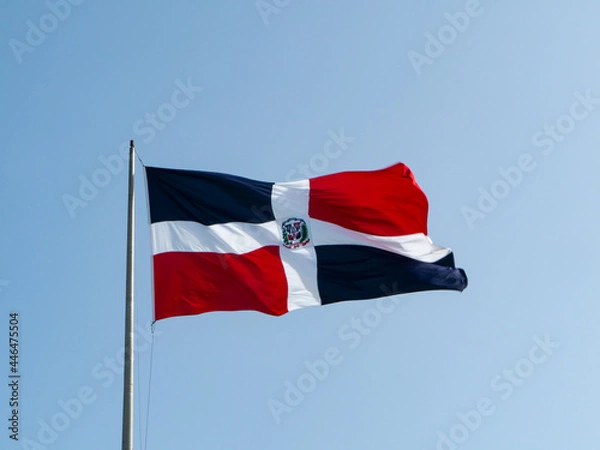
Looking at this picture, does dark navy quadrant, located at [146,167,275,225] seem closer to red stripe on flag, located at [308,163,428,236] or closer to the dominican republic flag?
the dominican republic flag

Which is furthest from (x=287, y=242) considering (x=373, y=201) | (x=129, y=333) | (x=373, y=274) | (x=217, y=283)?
(x=129, y=333)

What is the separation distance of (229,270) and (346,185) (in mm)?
4005

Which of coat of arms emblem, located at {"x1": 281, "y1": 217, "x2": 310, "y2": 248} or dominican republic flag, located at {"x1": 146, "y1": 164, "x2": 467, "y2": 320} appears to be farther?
coat of arms emblem, located at {"x1": 281, "y1": 217, "x2": 310, "y2": 248}

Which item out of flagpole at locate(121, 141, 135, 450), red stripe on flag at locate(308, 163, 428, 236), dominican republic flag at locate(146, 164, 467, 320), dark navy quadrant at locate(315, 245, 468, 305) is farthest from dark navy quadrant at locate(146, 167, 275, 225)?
flagpole at locate(121, 141, 135, 450)

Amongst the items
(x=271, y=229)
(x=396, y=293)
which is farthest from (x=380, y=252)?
(x=271, y=229)

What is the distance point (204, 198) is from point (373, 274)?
4.08 metres

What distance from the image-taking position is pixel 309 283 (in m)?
20.7

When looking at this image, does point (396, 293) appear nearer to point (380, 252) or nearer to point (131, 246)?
point (380, 252)

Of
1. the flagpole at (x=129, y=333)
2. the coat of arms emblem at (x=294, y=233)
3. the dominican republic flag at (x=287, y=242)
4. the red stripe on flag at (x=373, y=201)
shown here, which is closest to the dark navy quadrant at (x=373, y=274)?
the dominican republic flag at (x=287, y=242)

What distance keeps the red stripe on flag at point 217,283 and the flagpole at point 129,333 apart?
174 centimetres

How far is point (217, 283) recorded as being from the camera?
19469 millimetres

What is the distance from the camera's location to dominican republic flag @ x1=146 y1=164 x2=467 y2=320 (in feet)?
63.8

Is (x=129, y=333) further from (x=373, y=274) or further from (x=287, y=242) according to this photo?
(x=373, y=274)

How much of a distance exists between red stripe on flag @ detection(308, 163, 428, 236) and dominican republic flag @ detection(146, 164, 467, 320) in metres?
0.02
